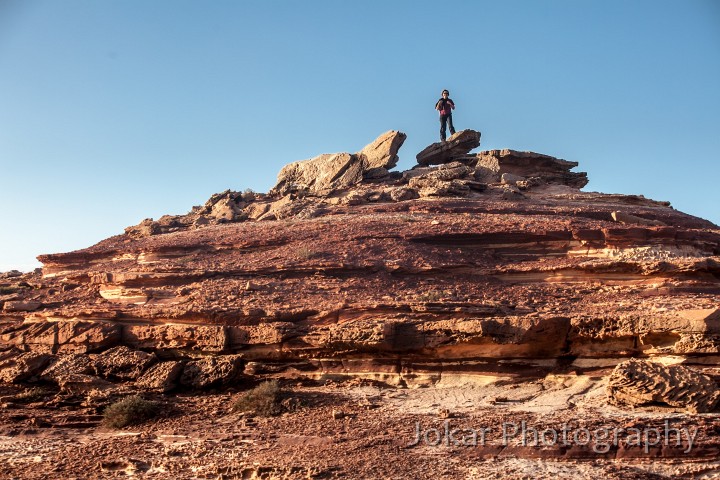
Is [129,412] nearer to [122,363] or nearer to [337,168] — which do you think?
[122,363]

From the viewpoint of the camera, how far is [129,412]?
38.8 ft

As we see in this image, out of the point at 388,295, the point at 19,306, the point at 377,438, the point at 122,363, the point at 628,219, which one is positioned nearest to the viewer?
the point at 377,438

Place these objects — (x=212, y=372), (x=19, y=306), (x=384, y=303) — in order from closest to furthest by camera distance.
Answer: (x=212, y=372), (x=384, y=303), (x=19, y=306)

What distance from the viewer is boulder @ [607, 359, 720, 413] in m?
10.7

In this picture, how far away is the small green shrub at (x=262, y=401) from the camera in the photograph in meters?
11.9

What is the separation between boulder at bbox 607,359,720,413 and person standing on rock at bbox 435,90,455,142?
18169mm

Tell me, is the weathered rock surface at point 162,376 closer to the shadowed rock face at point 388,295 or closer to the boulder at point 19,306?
the shadowed rock face at point 388,295

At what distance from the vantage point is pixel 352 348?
43.8 ft

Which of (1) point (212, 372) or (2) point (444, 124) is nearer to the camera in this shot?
(1) point (212, 372)

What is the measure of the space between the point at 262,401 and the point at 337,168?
15.8 metres

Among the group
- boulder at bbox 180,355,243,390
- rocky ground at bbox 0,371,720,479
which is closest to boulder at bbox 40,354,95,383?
rocky ground at bbox 0,371,720,479

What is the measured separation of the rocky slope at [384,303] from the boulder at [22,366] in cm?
4

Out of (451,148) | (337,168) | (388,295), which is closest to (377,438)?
(388,295)

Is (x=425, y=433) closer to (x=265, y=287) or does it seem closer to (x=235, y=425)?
(x=235, y=425)
